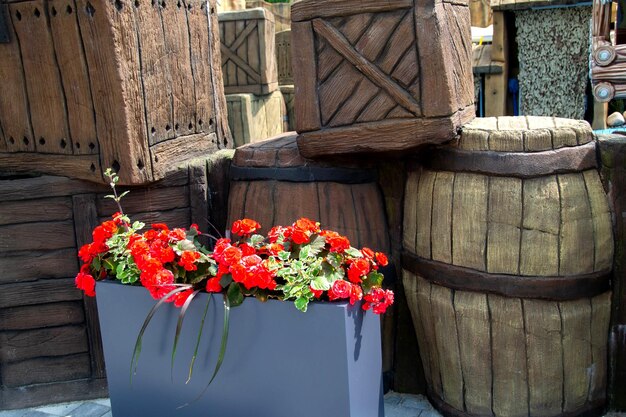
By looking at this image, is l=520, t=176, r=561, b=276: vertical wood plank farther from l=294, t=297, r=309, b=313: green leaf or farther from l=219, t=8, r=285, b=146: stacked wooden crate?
l=219, t=8, r=285, b=146: stacked wooden crate

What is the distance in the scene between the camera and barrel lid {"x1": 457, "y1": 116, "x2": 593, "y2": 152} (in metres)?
2.73

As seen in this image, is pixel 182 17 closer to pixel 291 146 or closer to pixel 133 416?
pixel 291 146

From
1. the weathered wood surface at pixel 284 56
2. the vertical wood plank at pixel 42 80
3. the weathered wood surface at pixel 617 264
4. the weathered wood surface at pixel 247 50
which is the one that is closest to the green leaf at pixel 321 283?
the weathered wood surface at pixel 617 264

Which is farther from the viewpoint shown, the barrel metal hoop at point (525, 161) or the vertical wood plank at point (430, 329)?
the vertical wood plank at point (430, 329)

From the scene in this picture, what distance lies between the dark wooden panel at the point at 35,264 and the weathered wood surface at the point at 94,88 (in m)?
0.41

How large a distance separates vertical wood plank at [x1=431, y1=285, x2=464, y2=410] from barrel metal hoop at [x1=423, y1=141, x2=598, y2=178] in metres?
0.55

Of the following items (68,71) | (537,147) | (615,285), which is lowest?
(615,285)

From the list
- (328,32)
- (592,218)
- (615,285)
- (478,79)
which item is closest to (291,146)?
(328,32)

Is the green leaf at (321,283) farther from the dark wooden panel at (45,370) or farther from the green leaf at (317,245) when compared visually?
the dark wooden panel at (45,370)

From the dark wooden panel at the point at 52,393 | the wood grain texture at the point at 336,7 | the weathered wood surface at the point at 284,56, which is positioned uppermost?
the weathered wood surface at the point at 284,56

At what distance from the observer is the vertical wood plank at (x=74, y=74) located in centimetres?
298

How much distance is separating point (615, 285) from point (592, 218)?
0.39 metres

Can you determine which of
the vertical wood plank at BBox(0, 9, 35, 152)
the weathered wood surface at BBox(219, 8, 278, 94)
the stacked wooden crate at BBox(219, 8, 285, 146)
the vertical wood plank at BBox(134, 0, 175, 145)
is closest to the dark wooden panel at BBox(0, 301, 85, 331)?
the vertical wood plank at BBox(0, 9, 35, 152)

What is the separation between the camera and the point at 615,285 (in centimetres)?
298
